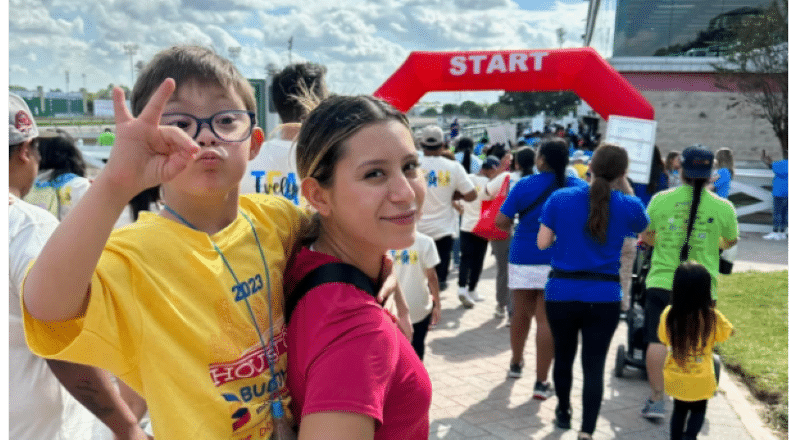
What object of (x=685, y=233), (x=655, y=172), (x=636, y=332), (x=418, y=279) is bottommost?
(x=636, y=332)

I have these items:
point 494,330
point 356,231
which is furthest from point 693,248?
point 356,231

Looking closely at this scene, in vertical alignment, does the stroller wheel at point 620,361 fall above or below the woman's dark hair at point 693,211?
below

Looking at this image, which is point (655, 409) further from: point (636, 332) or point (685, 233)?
point (685, 233)

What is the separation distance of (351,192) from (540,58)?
6577 mm

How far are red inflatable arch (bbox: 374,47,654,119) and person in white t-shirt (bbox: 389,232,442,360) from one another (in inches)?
120

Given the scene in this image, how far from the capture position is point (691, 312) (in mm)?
4387

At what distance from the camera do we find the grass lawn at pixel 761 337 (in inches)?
216

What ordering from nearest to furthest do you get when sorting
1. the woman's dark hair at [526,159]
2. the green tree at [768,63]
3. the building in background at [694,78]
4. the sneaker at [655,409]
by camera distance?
the sneaker at [655,409], the woman's dark hair at [526,159], the green tree at [768,63], the building in background at [694,78]

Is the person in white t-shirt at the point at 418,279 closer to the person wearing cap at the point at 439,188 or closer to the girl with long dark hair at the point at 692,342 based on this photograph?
the girl with long dark hair at the point at 692,342

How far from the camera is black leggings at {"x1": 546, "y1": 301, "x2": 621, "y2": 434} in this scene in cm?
448

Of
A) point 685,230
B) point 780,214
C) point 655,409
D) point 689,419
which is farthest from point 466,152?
point 780,214

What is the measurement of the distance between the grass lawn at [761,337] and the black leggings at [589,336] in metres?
1.59

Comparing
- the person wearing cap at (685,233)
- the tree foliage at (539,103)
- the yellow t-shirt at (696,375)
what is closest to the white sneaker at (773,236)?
the person wearing cap at (685,233)

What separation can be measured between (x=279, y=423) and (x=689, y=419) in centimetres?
379
